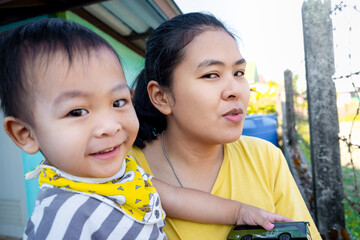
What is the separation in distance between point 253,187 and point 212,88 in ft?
1.81

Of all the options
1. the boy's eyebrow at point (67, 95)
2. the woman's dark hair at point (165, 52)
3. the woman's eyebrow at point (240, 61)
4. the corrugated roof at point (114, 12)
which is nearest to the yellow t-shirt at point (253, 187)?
the woman's dark hair at point (165, 52)

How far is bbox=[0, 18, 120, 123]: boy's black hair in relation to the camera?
0.90m

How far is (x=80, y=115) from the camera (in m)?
0.91

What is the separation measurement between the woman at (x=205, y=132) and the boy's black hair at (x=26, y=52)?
51 centimetres

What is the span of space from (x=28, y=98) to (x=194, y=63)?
72 centimetres

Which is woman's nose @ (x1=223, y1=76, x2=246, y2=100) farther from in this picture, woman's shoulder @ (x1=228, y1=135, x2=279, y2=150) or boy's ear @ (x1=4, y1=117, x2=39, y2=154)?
boy's ear @ (x1=4, y1=117, x2=39, y2=154)

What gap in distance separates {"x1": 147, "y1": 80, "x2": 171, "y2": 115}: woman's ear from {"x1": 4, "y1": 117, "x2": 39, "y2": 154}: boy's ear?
70 centimetres

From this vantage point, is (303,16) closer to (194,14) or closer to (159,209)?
(194,14)

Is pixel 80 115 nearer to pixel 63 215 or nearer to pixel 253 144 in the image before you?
pixel 63 215

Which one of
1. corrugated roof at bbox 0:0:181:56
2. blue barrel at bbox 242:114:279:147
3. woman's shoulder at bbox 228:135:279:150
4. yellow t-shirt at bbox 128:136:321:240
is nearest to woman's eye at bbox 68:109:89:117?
yellow t-shirt at bbox 128:136:321:240

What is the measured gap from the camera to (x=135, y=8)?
3662 mm

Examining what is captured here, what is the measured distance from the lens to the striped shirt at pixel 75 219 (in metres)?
0.83

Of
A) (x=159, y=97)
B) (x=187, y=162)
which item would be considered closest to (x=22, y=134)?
(x=159, y=97)

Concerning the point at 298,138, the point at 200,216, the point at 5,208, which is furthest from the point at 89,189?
the point at 298,138
